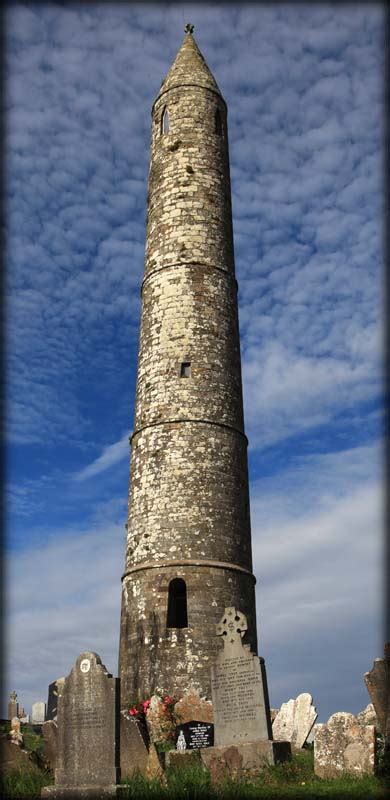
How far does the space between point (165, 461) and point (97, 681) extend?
730 centimetres

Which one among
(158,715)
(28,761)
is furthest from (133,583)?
(28,761)

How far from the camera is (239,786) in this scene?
34.7 feet

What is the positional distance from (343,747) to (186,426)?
884 cm

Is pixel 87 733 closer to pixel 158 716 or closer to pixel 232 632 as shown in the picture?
pixel 232 632

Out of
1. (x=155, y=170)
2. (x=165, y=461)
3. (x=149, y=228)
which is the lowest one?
(x=165, y=461)

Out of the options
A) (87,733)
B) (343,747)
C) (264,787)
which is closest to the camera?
(264,787)

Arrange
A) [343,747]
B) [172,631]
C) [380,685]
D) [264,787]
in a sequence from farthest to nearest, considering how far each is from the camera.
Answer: [172,631] → [380,685] → [343,747] → [264,787]

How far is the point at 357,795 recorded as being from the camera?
9562mm

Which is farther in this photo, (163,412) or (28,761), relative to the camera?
(163,412)

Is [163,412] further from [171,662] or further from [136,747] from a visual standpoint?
[136,747]

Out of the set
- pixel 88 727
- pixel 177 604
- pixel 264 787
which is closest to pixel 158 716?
pixel 177 604

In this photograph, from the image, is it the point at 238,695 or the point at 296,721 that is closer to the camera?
the point at 238,695

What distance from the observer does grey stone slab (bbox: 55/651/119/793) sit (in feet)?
37.9

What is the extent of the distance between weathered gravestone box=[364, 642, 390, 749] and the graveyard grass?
4.83 ft
